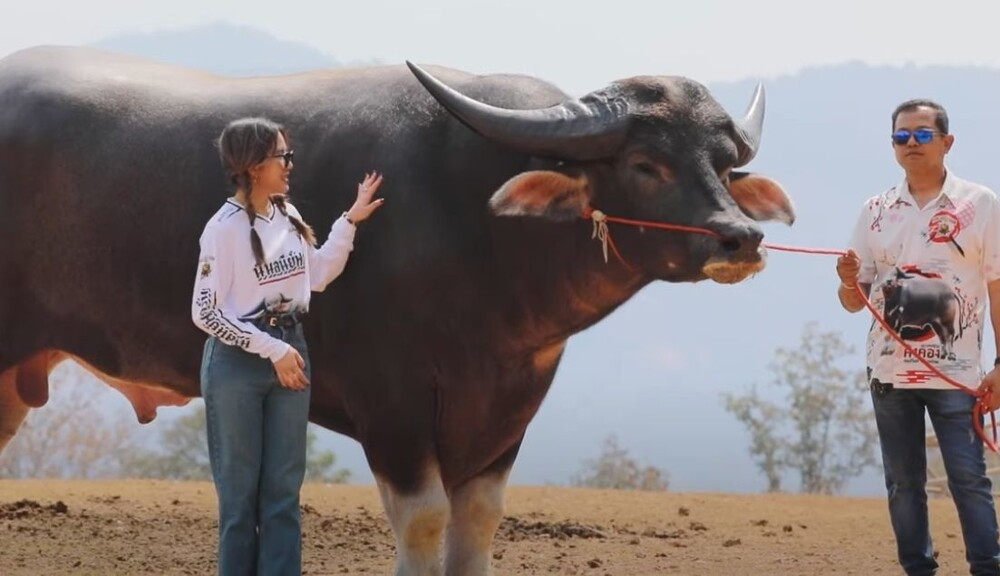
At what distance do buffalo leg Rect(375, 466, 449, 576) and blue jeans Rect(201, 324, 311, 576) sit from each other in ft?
2.34

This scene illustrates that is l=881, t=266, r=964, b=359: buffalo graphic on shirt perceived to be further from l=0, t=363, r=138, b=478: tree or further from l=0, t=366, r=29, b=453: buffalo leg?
l=0, t=363, r=138, b=478: tree

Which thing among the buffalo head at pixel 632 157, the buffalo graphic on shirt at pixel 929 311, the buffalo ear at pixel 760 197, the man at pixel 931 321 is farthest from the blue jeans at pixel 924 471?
the buffalo head at pixel 632 157

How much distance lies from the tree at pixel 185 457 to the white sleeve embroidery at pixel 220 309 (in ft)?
64.2

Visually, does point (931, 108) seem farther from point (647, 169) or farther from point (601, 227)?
point (601, 227)

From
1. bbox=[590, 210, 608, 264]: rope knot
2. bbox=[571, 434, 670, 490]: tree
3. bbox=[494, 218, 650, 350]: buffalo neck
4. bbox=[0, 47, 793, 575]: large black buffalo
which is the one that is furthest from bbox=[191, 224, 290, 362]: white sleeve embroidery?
bbox=[571, 434, 670, 490]: tree

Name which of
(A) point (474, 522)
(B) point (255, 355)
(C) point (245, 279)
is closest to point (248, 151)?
(C) point (245, 279)

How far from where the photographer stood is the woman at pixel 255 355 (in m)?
5.83

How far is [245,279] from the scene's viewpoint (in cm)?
586

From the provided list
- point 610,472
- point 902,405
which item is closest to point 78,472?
point 610,472

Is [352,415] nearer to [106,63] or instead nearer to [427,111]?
[427,111]

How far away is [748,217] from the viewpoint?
636 centimetres

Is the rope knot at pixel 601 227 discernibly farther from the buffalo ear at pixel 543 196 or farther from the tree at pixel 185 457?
the tree at pixel 185 457

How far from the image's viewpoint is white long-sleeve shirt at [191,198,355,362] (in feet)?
18.9

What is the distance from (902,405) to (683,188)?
5.22 ft
